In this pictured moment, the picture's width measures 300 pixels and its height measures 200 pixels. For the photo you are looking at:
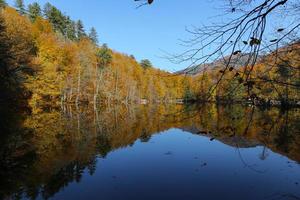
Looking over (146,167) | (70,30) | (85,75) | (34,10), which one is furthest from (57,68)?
(70,30)

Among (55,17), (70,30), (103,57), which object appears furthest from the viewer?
(70,30)

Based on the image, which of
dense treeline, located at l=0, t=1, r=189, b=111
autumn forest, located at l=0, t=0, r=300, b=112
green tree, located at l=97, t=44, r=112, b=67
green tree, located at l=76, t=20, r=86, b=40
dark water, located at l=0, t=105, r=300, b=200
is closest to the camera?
autumn forest, located at l=0, t=0, r=300, b=112

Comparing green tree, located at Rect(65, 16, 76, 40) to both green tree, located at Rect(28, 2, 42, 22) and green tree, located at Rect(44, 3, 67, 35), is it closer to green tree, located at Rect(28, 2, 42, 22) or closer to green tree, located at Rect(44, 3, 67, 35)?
green tree, located at Rect(44, 3, 67, 35)

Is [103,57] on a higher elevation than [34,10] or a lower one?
lower

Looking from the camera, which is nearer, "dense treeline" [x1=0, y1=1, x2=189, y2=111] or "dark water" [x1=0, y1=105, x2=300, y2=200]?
"dark water" [x1=0, y1=105, x2=300, y2=200]

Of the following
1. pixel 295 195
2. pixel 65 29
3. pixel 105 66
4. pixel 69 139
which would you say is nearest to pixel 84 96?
pixel 105 66

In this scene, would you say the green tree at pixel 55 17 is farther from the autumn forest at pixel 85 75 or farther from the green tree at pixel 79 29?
the green tree at pixel 79 29

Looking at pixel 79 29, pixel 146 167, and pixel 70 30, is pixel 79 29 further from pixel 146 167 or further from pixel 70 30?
pixel 146 167

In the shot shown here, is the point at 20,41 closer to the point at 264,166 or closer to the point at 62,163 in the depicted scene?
the point at 62,163

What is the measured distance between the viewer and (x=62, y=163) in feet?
39.0

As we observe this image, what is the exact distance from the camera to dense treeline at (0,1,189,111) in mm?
33463

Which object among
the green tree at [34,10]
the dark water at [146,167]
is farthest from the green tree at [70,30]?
the dark water at [146,167]

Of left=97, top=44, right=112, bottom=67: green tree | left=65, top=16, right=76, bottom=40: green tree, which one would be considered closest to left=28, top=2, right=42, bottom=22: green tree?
left=65, top=16, right=76, bottom=40: green tree

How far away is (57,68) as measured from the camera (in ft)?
183
